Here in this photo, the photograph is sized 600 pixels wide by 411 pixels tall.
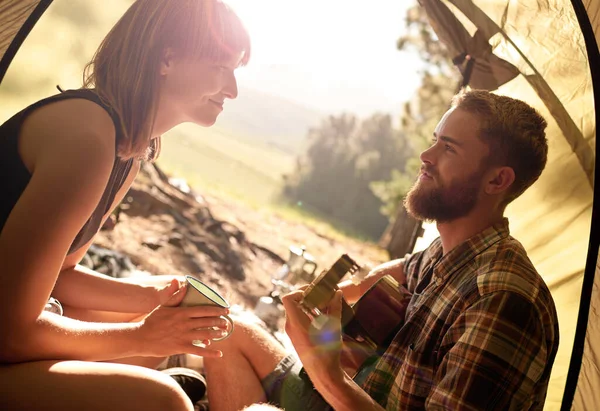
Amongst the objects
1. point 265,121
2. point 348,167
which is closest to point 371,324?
point 348,167

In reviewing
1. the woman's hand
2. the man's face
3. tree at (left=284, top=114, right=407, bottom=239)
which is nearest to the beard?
the man's face

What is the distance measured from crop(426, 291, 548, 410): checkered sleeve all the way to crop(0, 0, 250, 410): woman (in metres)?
0.55

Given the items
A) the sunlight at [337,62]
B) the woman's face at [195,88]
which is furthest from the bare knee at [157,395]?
the sunlight at [337,62]

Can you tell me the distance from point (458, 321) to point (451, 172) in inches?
20.8

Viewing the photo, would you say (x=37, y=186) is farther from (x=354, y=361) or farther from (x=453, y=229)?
(x=453, y=229)

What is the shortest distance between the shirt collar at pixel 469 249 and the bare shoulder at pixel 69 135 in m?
0.93

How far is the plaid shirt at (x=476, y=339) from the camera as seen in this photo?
113 cm

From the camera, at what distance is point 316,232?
731 cm

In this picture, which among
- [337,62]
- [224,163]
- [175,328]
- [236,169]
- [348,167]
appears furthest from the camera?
[337,62]

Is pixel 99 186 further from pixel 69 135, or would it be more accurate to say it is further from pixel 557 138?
pixel 557 138

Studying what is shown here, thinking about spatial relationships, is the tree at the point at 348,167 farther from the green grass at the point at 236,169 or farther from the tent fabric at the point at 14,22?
the tent fabric at the point at 14,22

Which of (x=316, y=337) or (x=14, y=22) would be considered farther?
(x=14, y=22)

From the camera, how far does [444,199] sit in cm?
159

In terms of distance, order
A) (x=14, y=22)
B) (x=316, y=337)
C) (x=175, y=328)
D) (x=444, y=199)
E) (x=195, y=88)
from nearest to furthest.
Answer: (x=175, y=328) → (x=316, y=337) → (x=195, y=88) → (x=444, y=199) → (x=14, y=22)
